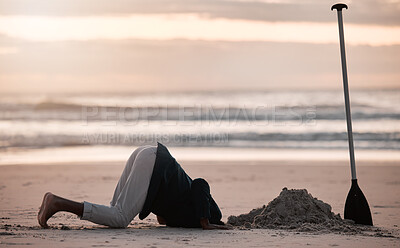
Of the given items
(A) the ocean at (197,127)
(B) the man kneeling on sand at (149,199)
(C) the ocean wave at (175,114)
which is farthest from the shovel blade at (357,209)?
(C) the ocean wave at (175,114)

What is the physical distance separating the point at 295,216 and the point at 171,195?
1.20m

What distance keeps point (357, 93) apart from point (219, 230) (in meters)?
34.3

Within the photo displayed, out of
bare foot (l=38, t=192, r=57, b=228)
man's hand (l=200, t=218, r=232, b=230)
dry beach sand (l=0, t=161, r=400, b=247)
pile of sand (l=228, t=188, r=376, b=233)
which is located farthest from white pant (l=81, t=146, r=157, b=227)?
pile of sand (l=228, t=188, r=376, b=233)

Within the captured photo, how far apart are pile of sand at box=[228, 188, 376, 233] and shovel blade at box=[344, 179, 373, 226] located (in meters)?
0.15

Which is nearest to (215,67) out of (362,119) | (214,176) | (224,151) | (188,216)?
(362,119)

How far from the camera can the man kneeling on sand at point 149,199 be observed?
5430 mm

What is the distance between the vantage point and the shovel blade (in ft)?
20.6

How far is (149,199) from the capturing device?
5523 millimetres

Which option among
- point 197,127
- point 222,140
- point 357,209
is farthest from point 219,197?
point 197,127

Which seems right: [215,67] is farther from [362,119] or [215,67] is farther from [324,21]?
[362,119]

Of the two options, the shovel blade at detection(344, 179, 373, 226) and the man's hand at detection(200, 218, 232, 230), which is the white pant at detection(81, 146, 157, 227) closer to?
the man's hand at detection(200, 218, 232, 230)

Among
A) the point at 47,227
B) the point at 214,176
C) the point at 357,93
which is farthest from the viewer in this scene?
the point at 357,93

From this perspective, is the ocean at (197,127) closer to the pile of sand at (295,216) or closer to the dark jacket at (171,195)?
the pile of sand at (295,216)

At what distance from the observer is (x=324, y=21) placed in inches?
1216
